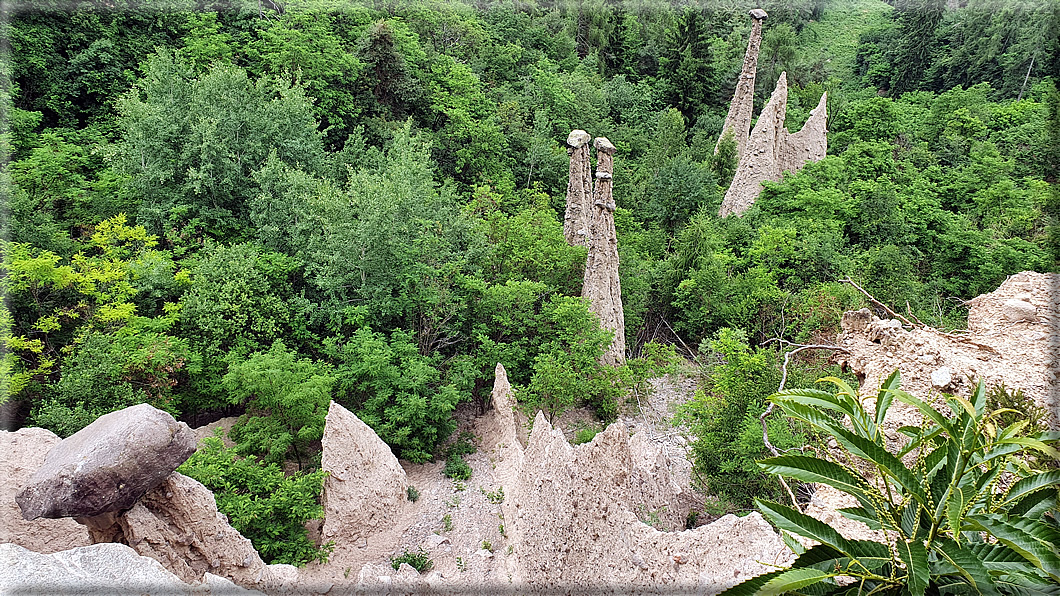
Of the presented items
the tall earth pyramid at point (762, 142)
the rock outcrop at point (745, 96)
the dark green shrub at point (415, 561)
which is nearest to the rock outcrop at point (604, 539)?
the dark green shrub at point (415, 561)

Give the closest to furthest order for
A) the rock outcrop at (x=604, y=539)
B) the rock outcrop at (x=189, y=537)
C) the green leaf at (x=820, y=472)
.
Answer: the green leaf at (x=820, y=472) → the rock outcrop at (x=604, y=539) → the rock outcrop at (x=189, y=537)

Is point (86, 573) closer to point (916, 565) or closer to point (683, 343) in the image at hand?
point (916, 565)

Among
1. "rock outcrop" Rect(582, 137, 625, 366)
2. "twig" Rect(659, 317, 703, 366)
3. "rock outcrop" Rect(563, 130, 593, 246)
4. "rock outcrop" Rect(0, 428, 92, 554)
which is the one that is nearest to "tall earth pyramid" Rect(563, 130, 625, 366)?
"rock outcrop" Rect(582, 137, 625, 366)

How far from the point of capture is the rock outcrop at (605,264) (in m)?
16.3

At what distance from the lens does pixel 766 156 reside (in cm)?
2520

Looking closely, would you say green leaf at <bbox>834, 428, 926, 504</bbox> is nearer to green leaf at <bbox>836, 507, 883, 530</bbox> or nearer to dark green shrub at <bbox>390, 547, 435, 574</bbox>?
green leaf at <bbox>836, 507, 883, 530</bbox>

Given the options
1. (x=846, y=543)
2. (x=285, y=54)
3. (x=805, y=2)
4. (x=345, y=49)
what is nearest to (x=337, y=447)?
(x=846, y=543)

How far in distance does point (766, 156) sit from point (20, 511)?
2597cm

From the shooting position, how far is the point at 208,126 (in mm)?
18375

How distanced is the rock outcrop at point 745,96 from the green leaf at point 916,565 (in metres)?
28.5

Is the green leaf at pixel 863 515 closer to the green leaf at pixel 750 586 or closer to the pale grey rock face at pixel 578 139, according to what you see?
the green leaf at pixel 750 586

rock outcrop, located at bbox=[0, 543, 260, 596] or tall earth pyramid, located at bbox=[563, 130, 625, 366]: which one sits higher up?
rock outcrop, located at bbox=[0, 543, 260, 596]

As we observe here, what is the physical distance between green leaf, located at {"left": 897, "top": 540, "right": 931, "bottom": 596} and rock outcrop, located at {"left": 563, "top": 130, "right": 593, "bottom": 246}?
17.7m

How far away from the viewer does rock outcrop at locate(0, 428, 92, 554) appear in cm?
872
